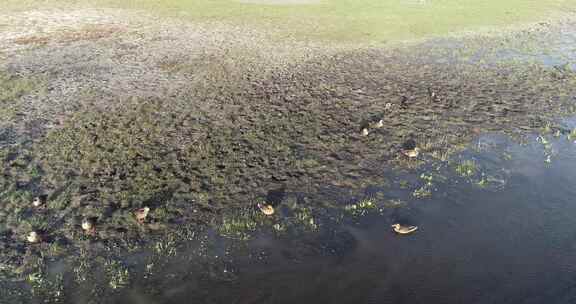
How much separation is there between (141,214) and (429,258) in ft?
29.1

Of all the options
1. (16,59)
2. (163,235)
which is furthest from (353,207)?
(16,59)

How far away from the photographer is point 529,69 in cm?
2625

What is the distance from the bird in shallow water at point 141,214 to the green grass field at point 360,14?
23513 millimetres

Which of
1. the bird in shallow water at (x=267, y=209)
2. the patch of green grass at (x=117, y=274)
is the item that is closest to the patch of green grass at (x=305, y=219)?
the bird in shallow water at (x=267, y=209)

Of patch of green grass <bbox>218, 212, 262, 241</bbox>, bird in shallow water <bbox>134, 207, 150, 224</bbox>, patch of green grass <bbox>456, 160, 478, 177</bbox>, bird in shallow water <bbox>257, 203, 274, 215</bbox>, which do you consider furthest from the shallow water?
bird in shallow water <bbox>134, 207, 150, 224</bbox>

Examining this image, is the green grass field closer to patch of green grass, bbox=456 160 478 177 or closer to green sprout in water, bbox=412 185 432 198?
patch of green grass, bbox=456 160 478 177

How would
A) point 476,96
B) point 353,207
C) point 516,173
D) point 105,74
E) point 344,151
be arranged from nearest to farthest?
point 353,207 → point 516,173 → point 344,151 → point 476,96 → point 105,74

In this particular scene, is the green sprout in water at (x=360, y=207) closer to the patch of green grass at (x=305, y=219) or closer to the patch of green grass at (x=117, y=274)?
the patch of green grass at (x=305, y=219)

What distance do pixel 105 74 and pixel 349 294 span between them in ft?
68.1

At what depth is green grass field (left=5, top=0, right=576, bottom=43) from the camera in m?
34.1

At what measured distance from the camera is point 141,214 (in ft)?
40.4

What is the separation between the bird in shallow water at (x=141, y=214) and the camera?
12.3 m

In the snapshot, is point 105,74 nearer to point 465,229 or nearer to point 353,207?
point 353,207

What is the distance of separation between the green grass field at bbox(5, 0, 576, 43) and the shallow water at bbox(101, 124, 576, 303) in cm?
2107
